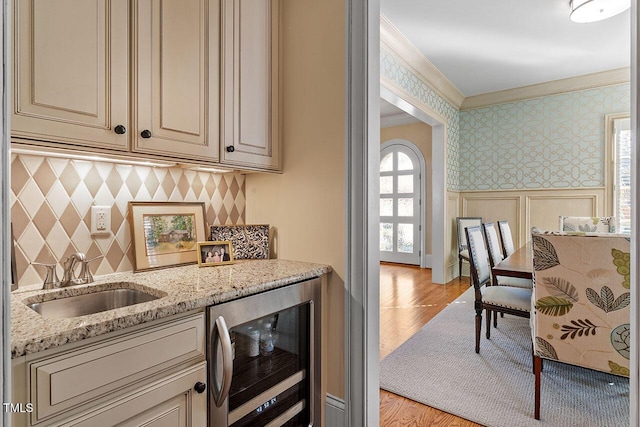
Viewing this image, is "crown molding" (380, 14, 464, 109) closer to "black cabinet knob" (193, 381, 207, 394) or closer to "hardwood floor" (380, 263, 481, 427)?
"hardwood floor" (380, 263, 481, 427)

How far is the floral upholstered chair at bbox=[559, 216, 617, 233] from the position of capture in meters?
3.62

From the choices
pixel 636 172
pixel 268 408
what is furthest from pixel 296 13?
pixel 268 408

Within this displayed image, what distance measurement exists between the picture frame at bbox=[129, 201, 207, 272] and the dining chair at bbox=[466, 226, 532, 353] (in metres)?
2.05

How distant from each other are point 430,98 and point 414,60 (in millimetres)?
720

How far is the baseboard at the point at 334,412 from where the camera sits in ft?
5.09

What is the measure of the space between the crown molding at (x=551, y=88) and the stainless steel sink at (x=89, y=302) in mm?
5400

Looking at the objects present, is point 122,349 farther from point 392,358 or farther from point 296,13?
point 392,358

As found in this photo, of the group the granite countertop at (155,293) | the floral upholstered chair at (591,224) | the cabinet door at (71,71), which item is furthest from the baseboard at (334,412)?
the floral upholstered chair at (591,224)

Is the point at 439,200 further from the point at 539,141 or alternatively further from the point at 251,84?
the point at 251,84

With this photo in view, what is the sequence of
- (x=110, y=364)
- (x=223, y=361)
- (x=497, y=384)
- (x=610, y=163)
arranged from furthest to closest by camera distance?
(x=610, y=163) < (x=497, y=384) < (x=223, y=361) < (x=110, y=364)

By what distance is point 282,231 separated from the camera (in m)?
1.80

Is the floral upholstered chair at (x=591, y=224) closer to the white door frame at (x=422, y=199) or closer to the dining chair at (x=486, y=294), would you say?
the dining chair at (x=486, y=294)

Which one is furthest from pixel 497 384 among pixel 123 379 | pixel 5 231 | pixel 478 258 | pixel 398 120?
pixel 398 120

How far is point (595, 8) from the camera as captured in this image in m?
2.66
